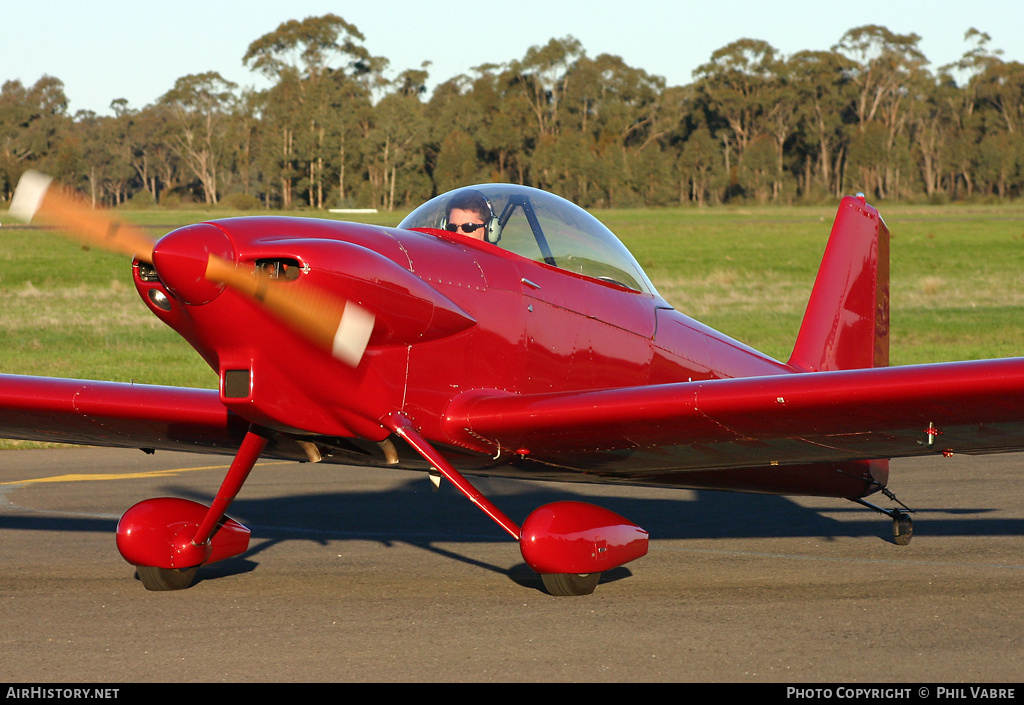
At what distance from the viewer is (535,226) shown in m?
6.26

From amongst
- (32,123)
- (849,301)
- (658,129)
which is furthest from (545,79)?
(849,301)

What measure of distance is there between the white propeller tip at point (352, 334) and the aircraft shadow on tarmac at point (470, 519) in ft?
6.34

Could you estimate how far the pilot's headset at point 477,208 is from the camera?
6137 millimetres

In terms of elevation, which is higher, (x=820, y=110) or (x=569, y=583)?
(x=820, y=110)

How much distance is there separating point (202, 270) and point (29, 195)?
1.00m

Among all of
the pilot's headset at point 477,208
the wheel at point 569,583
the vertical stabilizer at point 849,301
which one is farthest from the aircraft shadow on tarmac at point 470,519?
the pilot's headset at point 477,208

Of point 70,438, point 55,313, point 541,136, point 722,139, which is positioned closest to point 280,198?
point 541,136

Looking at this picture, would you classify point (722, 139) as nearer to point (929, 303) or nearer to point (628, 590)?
point (929, 303)

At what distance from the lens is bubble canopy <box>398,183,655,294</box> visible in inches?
244

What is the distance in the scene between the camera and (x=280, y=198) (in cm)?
8244

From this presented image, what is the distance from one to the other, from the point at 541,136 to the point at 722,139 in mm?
16283

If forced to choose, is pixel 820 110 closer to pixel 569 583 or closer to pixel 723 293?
pixel 723 293

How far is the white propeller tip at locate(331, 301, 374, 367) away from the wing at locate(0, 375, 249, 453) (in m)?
1.53

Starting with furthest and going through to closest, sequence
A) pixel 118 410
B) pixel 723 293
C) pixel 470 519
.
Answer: pixel 723 293
pixel 470 519
pixel 118 410
